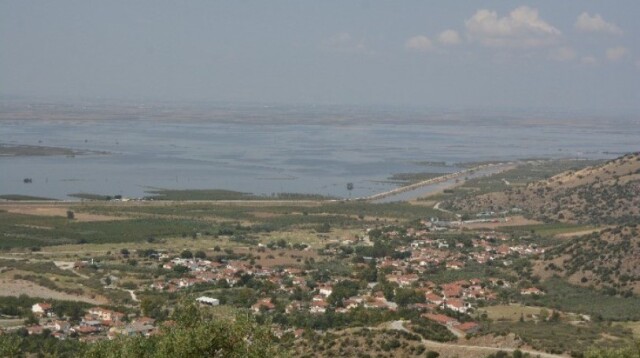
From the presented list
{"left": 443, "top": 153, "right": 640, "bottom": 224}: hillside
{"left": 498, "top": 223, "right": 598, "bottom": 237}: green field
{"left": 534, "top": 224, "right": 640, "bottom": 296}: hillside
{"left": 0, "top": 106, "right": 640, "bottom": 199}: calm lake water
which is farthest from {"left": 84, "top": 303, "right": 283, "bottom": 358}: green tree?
{"left": 0, "top": 106, "right": 640, "bottom": 199}: calm lake water

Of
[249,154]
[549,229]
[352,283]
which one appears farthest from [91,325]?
[249,154]

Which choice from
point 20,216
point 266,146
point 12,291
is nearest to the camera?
point 12,291

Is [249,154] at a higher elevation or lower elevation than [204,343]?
lower

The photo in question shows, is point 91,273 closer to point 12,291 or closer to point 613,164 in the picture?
point 12,291

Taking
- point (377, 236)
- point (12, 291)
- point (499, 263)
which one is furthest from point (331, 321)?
point (377, 236)

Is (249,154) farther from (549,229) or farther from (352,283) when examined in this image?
(352,283)

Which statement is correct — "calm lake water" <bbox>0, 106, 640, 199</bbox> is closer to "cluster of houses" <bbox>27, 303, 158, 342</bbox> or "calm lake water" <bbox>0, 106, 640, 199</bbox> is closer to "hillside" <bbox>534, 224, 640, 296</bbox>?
"hillside" <bbox>534, 224, 640, 296</bbox>
